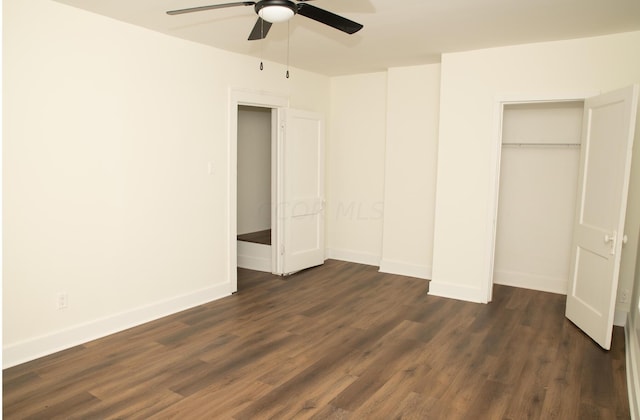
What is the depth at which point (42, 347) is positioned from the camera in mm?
3365

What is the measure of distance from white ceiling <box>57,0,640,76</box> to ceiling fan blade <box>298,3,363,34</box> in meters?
0.54

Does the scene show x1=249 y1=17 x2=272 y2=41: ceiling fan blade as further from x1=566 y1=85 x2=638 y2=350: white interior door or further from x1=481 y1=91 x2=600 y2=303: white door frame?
x1=566 y1=85 x2=638 y2=350: white interior door

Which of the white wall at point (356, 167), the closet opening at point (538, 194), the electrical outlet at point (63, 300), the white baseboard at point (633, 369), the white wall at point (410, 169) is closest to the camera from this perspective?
the white baseboard at point (633, 369)

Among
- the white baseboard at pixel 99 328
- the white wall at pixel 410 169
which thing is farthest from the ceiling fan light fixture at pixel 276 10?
the white wall at pixel 410 169

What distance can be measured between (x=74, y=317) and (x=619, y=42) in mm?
5211

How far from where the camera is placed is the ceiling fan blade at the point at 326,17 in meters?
2.51

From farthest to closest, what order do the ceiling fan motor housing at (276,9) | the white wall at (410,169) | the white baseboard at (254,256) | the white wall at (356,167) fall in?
the white wall at (356,167) → the white baseboard at (254,256) → the white wall at (410,169) → the ceiling fan motor housing at (276,9)

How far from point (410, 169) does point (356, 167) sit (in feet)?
2.97

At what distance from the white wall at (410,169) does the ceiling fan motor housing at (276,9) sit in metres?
3.33

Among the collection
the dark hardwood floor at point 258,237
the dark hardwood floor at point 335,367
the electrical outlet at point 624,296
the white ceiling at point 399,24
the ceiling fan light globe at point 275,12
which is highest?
the white ceiling at point 399,24

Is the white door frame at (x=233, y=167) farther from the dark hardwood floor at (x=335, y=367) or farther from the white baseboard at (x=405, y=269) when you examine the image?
the white baseboard at (x=405, y=269)

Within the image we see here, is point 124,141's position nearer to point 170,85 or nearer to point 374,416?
point 170,85

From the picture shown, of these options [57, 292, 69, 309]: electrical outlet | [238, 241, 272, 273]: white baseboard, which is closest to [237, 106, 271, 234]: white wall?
[238, 241, 272, 273]: white baseboard

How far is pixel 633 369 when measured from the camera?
3039 millimetres
